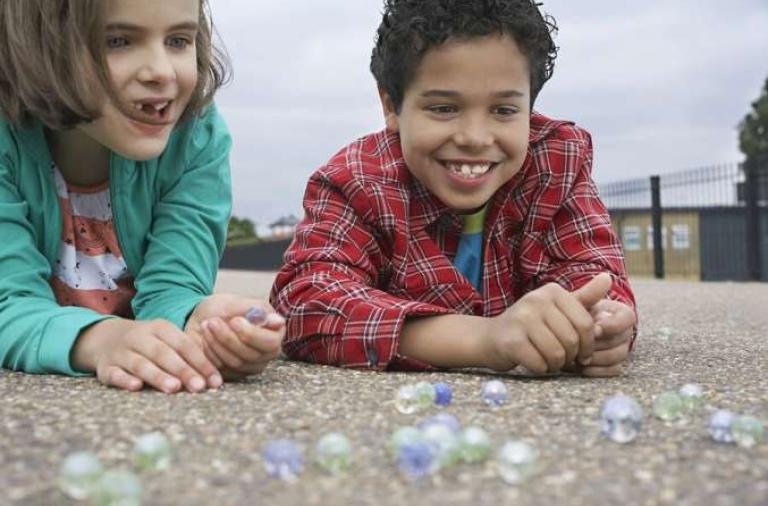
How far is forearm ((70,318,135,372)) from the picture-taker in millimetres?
2420

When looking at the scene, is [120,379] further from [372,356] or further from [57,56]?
[57,56]

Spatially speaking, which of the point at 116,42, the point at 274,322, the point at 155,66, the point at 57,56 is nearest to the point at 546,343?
the point at 274,322

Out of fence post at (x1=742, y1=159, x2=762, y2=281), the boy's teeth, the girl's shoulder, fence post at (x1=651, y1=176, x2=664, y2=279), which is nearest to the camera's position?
the boy's teeth

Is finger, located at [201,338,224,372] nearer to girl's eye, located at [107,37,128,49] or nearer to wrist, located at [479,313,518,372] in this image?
wrist, located at [479,313,518,372]

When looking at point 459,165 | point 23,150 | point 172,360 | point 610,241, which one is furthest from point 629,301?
point 23,150

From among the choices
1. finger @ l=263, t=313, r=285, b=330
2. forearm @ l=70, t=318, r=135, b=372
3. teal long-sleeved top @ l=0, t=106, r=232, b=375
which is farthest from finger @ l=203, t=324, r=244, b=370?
teal long-sleeved top @ l=0, t=106, r=232, b=375

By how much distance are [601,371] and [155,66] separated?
1497mm

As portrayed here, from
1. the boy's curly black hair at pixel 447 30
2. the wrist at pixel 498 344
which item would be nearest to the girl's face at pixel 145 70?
the boy's curly black hair at pixel 447 30

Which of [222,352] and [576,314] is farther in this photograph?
[576,314]

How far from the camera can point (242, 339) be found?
2.25 meters

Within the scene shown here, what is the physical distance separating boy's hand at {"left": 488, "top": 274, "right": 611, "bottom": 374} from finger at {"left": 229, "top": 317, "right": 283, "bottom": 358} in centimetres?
62

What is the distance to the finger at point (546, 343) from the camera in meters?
2.41

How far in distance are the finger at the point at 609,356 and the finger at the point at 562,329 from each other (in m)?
0.17

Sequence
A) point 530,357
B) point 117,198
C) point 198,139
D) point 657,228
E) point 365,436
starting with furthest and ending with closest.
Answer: point 657,228
point 198,139
point 117,198
point 530,357
point 365,436
